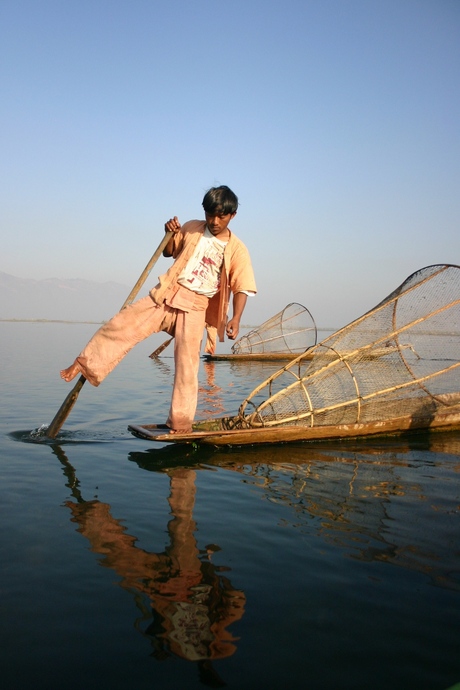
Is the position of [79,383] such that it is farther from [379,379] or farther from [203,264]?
[379,379]

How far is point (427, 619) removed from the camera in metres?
2.11

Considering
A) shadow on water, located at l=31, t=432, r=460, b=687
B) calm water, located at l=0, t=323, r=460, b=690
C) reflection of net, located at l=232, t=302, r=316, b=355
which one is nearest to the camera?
calm water, located at l=0, t=323, r=460, b=690

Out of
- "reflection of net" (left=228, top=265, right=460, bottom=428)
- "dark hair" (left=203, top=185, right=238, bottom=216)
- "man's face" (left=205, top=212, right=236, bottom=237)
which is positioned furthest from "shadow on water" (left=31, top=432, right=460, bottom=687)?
"dark hair" (left=203, top=185, right=238, bottom=216)

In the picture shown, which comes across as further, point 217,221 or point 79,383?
point 79,383

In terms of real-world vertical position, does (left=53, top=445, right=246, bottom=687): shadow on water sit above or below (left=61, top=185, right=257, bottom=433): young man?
below

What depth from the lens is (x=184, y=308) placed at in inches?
177

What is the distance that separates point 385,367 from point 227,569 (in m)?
3.47

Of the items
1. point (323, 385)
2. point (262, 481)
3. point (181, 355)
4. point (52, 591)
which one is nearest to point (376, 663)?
point (52, 591)

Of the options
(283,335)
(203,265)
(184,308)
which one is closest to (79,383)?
(184,308)

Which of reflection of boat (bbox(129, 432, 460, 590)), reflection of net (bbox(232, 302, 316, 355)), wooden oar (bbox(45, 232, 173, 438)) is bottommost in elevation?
reflection of boat (bbox(129, 432, 460, 590))

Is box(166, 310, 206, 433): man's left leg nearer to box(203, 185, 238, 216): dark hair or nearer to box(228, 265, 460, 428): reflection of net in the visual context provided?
box(228, 265, 460, 428): reflection of net

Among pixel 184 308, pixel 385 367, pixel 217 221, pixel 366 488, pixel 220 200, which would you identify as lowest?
pixel 366 488

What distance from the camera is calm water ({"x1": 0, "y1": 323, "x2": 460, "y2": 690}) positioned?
185 centimetres

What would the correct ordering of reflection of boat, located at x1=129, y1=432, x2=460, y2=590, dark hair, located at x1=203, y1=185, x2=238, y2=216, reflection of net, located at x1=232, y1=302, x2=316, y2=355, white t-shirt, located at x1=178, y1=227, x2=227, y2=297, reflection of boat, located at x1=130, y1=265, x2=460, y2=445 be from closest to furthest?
reflection of boat, located at x1=129, y1=432, x2=460, y2=590, dark hair, located at x1=203, y1=185, x2=238, y2=216, white t-shirt, located at x1=178, y1=227, x2=227, y2=297, reflection of boat, located at x1=130, y1=265, x2=460, y2=445, reflection of net, located at x1=232, y1=302, x2=316, y2=355
